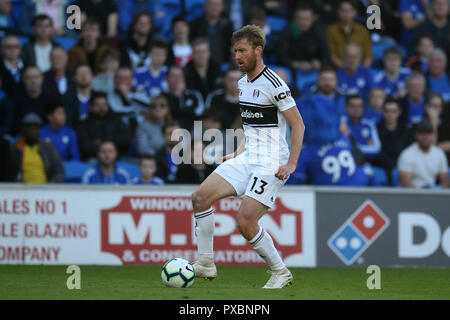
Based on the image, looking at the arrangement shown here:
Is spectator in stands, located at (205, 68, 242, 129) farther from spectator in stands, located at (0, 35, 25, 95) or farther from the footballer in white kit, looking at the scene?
the footballer in white kit

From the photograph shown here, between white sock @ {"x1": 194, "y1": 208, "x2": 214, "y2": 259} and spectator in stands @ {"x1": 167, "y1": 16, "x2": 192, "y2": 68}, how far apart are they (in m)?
6.73

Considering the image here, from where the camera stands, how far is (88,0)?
51.4 ft

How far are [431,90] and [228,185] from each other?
8.21 meters

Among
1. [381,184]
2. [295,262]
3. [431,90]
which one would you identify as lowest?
[295,262]

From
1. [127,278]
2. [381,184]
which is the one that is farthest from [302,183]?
[127,278]

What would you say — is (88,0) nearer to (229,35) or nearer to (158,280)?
(229,35)

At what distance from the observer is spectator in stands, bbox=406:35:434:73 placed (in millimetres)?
16203

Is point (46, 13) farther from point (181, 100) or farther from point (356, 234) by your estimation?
point (356, 234)

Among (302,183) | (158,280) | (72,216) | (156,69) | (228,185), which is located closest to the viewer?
(228,185)

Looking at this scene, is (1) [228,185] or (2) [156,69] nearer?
(1) [228,185]

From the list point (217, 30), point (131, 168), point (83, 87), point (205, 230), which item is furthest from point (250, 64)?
point (217, 30)

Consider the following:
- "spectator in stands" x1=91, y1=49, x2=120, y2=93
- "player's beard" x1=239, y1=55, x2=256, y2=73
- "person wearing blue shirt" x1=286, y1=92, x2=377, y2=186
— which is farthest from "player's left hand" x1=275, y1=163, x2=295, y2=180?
"spectator in stands" x1=91, y1=49, x2=120, y2=93

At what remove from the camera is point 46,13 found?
51.1 feet

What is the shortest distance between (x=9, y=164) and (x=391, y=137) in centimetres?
589
